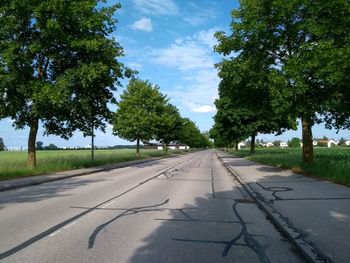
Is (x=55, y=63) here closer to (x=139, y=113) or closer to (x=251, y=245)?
(x=251, y=245)

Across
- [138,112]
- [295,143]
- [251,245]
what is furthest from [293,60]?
[295,143]

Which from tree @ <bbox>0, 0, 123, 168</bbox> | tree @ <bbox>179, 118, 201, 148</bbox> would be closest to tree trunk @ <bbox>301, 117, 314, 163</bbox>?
tree @ <bbox>0, 0, 123, 168</bbox>

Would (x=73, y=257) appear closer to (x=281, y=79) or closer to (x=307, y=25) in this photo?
(x=281, y=79)

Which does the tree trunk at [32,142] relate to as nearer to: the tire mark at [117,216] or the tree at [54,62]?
the tree at [54,62]

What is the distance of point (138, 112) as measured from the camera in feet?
191

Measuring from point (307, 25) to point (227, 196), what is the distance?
35.1 feet

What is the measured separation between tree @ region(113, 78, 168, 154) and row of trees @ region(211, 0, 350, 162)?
2950cm

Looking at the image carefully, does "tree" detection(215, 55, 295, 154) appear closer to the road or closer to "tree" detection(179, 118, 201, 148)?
the road

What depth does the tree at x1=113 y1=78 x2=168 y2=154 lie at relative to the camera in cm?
5784

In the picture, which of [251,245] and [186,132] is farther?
[186,132]

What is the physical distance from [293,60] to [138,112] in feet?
128

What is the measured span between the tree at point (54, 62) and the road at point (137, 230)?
1185 centimetres

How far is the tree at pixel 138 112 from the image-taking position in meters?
57.8

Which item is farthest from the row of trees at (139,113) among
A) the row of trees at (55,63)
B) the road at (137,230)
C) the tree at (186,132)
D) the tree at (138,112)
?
the road at (137,230)
